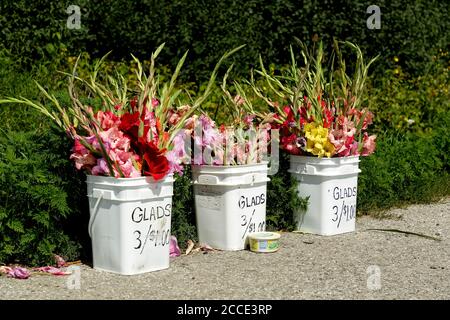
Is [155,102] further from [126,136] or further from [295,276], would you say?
[295,276]

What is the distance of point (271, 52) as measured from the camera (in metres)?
9.10

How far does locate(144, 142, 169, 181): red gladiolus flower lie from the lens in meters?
4.72

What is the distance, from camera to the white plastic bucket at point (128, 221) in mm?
4672

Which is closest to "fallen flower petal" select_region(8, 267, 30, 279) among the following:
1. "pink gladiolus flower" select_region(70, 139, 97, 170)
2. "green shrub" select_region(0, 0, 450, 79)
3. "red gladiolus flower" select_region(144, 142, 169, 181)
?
"pink gladiolus flower" select_region(70, 139, 97, 170)

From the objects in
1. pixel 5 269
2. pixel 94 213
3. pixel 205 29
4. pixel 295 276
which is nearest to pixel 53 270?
pixel 5 269

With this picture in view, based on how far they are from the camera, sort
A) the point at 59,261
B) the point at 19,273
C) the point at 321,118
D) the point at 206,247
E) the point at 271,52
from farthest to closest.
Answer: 1. the point at 271,52
2. the point at 321,118
3. the point at 206,247
4. the point at 59,261
5. the point at 19,273

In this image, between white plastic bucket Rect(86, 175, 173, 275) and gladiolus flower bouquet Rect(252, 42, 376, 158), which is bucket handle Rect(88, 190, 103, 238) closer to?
white plastic bucket Rect(86, 175, 173, 275)

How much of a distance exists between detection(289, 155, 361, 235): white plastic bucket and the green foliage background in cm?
11

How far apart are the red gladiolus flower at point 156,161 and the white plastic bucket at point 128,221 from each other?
0.06 meters

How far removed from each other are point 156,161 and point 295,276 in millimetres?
1015

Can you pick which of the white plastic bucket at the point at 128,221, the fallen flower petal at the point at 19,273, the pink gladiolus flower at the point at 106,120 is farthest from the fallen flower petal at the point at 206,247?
the fallen flower petal at the point at 19,273

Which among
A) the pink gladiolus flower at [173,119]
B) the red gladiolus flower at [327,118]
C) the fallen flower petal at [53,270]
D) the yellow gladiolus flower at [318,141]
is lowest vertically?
the fallen flower petal at [53,270]

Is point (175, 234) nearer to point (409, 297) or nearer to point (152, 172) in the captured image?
point (152, 172)

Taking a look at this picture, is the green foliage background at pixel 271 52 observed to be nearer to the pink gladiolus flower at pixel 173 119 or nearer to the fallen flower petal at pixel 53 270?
the pink gladiolus flower at pixel 173 119
